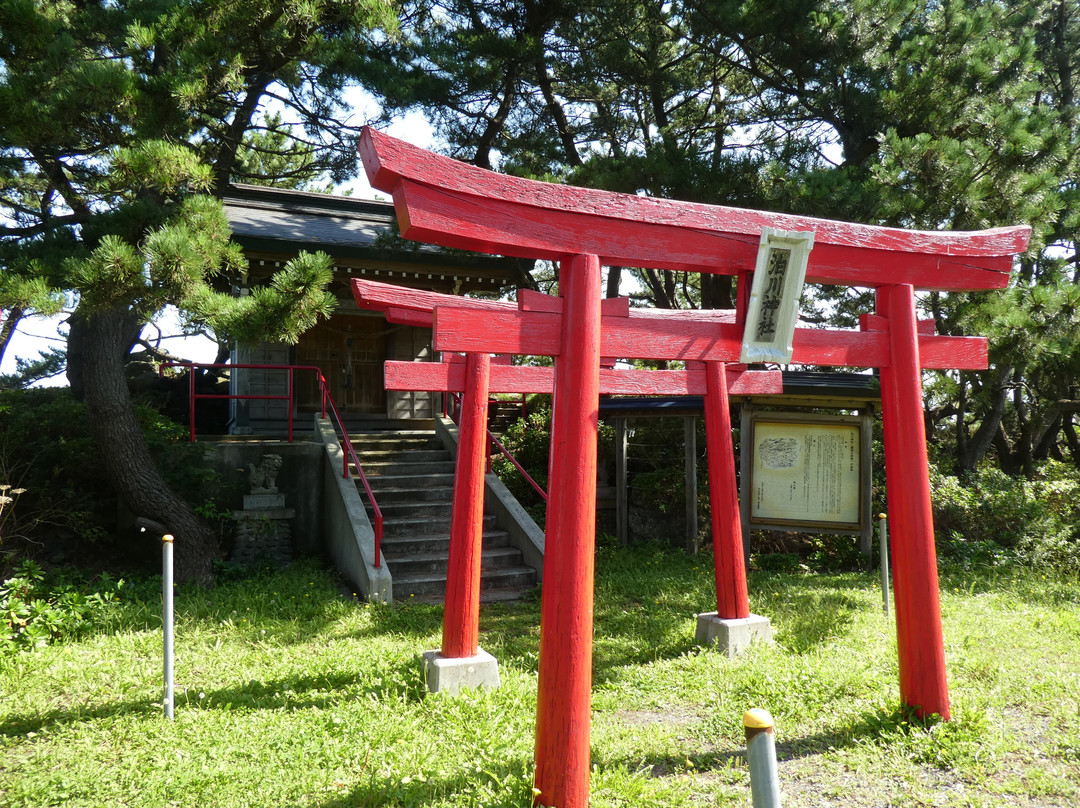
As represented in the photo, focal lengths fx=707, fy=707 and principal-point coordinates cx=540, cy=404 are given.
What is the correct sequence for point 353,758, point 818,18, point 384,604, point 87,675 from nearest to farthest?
1. point 353,758
2. point 87,675
3. point 384,604
4. point 818,18

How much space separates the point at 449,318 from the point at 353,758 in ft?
8.63

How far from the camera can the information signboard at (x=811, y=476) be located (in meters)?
8.52

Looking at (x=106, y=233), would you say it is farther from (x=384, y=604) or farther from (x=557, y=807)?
(x=557, y=807)

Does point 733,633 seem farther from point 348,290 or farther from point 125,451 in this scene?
point 348,290

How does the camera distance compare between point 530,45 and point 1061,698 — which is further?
point 530,45

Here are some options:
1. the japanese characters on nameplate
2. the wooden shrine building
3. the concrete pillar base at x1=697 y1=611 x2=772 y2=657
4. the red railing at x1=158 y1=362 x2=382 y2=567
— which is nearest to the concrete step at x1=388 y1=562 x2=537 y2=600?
the red railing at x1=158 y1=362 x2=382 y2=567

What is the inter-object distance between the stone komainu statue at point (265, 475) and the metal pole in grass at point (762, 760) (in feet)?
27.4

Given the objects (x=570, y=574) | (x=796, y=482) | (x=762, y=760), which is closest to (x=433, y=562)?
(x=796, y=482)

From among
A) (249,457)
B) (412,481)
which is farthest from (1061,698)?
(249,457)

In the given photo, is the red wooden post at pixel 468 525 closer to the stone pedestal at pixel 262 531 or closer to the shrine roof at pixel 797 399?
the shrine roof at pixel 797 399

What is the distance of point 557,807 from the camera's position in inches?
127

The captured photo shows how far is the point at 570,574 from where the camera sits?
3344 mm

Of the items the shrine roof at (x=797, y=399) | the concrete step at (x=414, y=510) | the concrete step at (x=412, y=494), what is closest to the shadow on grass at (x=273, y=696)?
the concrete step at (x=414, y=510)

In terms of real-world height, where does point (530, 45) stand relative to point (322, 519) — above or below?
above
